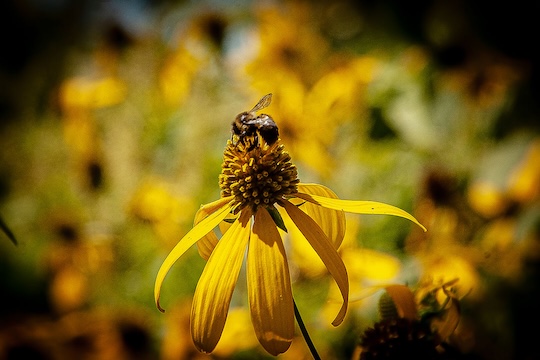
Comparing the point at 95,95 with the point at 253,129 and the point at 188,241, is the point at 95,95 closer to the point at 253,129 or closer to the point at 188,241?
the point at 253,129

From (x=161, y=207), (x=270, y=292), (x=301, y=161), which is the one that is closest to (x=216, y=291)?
(x=270, y=292)

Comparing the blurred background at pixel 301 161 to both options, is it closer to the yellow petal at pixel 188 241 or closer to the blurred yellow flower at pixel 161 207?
the blurred yellow flower at pixel 161 207

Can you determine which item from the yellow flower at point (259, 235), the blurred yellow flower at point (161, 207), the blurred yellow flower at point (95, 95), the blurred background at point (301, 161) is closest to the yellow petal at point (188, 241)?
the yellow flower at point (259, 235)

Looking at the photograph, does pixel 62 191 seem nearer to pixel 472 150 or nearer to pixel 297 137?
pixel 297 137

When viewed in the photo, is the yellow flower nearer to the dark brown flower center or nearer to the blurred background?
the dark brown flower center

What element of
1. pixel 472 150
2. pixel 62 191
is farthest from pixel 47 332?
pixel 472 150

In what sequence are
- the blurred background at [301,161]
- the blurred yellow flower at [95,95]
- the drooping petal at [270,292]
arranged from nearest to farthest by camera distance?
1. the drooping petal at [270,292]
2. the blurred background at [301,161]
3. the blurred yellow flower at [95,95]
